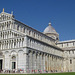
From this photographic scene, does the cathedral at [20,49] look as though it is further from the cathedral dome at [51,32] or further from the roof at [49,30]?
the roof at [49,30]

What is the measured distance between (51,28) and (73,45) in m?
18.8

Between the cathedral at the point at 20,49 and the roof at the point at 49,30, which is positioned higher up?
the roof at the point at 49,30

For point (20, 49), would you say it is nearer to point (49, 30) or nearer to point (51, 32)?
point (51, 32)

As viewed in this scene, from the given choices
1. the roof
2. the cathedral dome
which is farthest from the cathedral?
the roof

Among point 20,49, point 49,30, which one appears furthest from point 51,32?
point 20,49

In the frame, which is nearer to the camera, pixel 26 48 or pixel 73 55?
pixel 26 48

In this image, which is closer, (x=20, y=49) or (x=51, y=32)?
(x=20, y=49)

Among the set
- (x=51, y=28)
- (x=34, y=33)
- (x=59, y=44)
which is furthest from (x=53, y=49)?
(x=51, y=28)

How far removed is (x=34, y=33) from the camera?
199 ft

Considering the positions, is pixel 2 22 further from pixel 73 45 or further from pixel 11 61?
pixel 73 45

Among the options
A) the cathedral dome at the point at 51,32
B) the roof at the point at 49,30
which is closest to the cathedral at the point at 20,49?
the cathedral dome at the point at 51,32

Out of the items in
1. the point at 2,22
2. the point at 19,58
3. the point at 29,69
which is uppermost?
the point at 2,22

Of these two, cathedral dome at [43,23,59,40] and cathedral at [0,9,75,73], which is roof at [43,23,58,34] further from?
cathedral at [0,9,75,73]

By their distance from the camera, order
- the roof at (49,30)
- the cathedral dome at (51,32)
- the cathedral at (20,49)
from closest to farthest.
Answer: the cathedral at (20,49), the cathedral dome at (51,32), the roof at (49,30)
